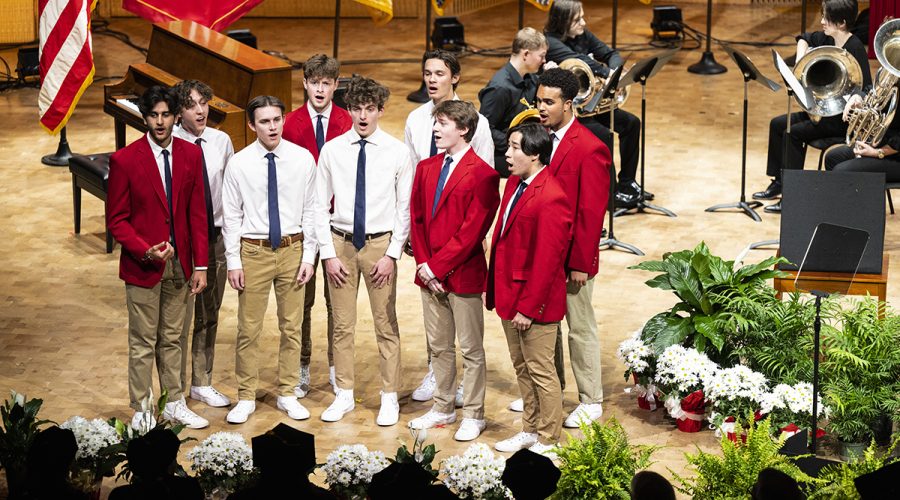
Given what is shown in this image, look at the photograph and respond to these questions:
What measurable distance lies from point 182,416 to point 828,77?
199 inches

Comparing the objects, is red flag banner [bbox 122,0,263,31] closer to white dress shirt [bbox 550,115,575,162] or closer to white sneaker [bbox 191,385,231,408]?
white sneaker [bbox 191,385,231,408]

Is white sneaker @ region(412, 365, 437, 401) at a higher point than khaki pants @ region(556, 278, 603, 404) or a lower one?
lower

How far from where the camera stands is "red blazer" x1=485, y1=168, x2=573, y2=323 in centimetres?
552

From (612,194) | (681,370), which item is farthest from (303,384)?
(612,194)

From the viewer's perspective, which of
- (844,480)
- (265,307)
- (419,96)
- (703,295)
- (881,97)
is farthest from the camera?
(419,96)

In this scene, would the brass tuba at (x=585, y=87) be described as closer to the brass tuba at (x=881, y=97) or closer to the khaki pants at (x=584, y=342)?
the brass tuba at (x=881, y=97)

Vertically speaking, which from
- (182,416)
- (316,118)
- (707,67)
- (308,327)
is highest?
(316,118)

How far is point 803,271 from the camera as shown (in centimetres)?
621

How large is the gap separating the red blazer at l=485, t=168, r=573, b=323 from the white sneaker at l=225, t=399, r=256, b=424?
4.66 ft

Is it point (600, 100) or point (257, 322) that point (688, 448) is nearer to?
point (257, 322)

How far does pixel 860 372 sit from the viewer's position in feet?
19.3

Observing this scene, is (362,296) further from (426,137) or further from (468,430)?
(468,430)

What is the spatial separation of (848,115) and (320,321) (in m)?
3.69

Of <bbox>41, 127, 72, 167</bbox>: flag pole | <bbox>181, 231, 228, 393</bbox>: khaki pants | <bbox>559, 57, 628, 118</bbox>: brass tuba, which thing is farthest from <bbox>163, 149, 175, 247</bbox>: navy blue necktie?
<bbox>41, 127, 72, 167</bbox>: flag pole
